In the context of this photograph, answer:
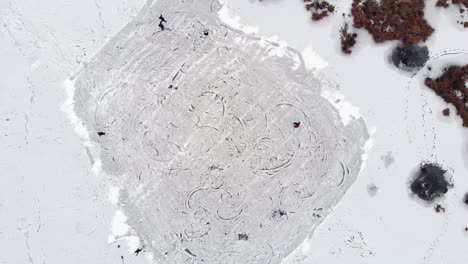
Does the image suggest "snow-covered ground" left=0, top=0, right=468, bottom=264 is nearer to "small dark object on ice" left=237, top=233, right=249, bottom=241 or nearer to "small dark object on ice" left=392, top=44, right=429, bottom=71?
"small dark object on ice" left=392, top=44, right=429, bottom=71

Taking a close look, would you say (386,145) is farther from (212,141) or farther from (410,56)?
(212,141)

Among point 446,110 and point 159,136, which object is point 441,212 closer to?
point 446,110

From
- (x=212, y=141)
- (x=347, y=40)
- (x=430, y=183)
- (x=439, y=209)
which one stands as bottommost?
(x=212, y=141)

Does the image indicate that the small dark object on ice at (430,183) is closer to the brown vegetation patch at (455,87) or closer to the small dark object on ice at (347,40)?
the brown vegetation patch at (455,87)

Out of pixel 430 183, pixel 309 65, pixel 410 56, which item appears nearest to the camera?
pixel 430 183

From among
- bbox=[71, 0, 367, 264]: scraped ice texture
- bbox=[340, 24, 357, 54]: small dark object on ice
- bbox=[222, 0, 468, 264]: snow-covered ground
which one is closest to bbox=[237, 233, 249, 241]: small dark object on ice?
bbox=[71, 0, 367, 264]: scraped ice texture

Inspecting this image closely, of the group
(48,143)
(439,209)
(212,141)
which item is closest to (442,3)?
(439,209)

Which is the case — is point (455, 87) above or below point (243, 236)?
above

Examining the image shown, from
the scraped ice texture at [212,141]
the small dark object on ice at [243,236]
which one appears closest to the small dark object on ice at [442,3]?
the scraped ice texture at [212,141]
